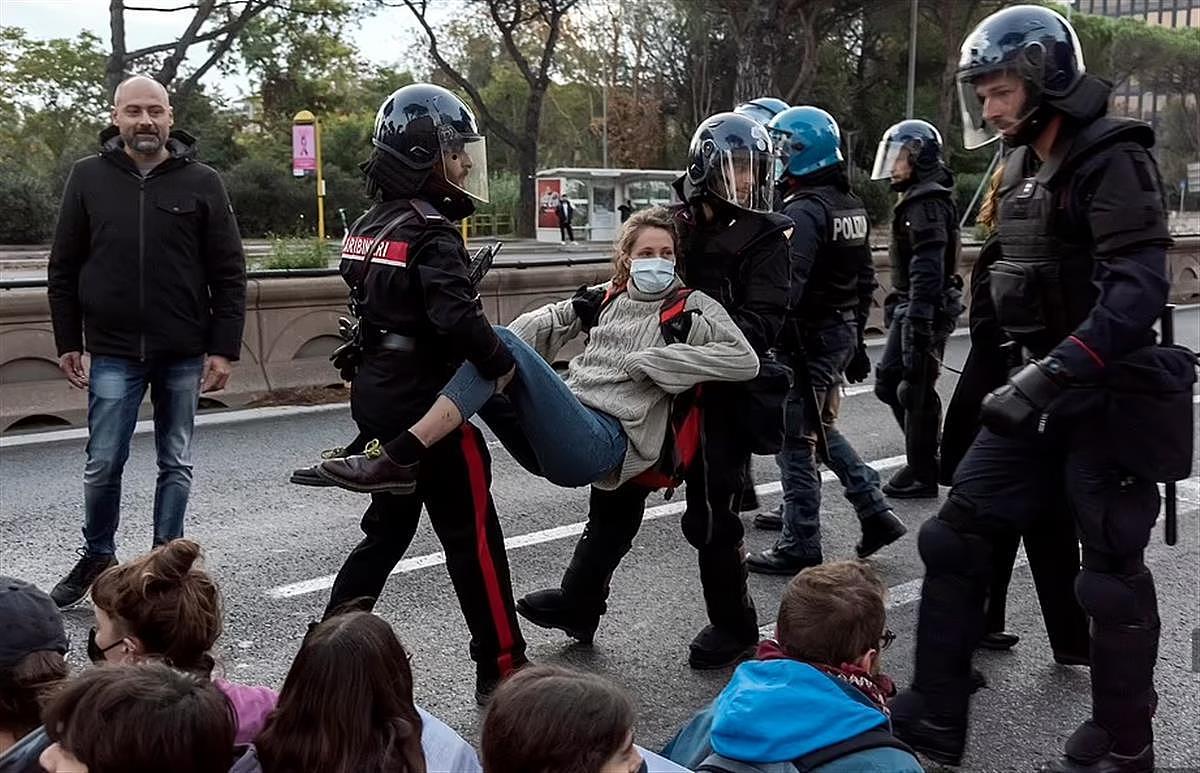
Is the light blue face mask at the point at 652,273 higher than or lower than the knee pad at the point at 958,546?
higher

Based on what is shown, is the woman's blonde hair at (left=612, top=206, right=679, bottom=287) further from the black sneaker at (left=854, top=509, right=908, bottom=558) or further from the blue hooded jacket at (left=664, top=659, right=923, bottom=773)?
the black sneaker at (left=854, top=509, right=908, bottom=558)

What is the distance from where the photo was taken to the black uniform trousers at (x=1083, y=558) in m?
3.43

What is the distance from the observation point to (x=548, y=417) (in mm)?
3877

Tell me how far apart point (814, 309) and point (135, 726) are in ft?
13.0

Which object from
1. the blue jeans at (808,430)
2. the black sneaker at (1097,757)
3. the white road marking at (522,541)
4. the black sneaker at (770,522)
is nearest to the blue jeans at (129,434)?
the white road marking at (522,541)

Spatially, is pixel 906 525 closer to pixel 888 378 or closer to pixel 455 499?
pixel 888 378

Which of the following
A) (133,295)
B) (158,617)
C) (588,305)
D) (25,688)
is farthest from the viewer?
(133,295)

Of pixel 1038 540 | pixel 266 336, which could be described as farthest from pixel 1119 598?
pixel 266 336

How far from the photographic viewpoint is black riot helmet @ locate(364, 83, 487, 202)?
12.5 ft

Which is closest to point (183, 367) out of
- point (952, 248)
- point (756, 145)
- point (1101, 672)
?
point (756, 145)

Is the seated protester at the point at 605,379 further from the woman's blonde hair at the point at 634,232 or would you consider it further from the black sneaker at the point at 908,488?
the black sneaker at the point at 908,488

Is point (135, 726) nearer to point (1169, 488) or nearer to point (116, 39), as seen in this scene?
point (1169, 488)

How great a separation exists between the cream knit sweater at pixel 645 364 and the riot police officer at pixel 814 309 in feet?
4.04

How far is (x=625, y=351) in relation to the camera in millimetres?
4188
